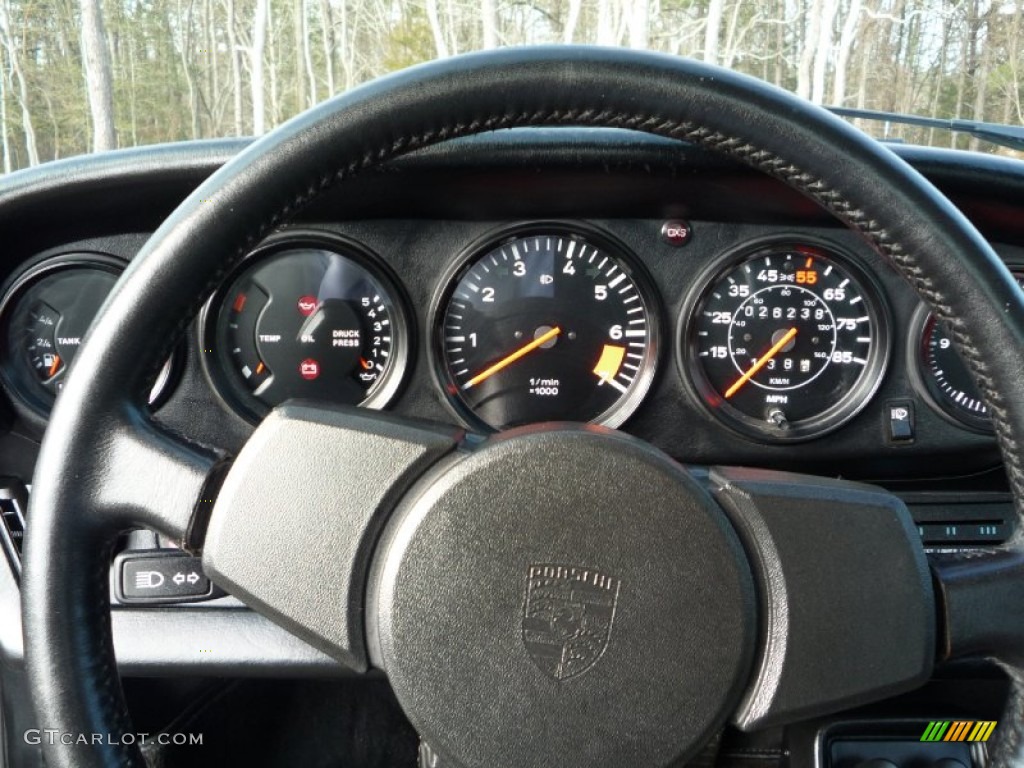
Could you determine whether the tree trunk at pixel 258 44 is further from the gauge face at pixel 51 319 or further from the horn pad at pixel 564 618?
the horn pad at pixel 564 618

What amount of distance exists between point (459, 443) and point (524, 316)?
1204mm

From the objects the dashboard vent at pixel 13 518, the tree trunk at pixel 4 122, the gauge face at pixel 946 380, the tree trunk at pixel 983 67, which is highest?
the tree trunk at pixel 983 67

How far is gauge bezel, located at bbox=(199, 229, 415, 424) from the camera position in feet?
7.52

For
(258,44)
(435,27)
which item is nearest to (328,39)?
(258,44)

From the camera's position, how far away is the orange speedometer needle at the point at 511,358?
7.70 ft

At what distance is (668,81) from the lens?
1.09 metres

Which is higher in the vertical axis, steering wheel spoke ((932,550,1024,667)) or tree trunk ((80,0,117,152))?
tree trunk ((80,0,117,152))

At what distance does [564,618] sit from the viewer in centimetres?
112

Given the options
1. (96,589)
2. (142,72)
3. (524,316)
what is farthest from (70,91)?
(96,589)

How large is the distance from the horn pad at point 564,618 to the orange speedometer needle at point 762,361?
128 centimetres

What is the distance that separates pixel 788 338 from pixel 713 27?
38.4 inches

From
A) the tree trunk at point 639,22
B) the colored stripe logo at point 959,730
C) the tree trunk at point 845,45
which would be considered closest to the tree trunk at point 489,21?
the tree trunk at point 639,22

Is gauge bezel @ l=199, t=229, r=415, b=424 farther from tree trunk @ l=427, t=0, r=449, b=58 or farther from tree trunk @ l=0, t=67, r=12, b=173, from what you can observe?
tree trunk @ l=0, t=67, r=12, b=173

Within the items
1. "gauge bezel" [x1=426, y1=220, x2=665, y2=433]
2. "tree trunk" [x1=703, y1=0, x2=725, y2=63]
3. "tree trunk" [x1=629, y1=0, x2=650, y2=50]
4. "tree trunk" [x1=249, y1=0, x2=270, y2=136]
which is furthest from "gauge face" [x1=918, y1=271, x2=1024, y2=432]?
"tree trunk" [x1=249, y1=0, x2=270, y2=136]
